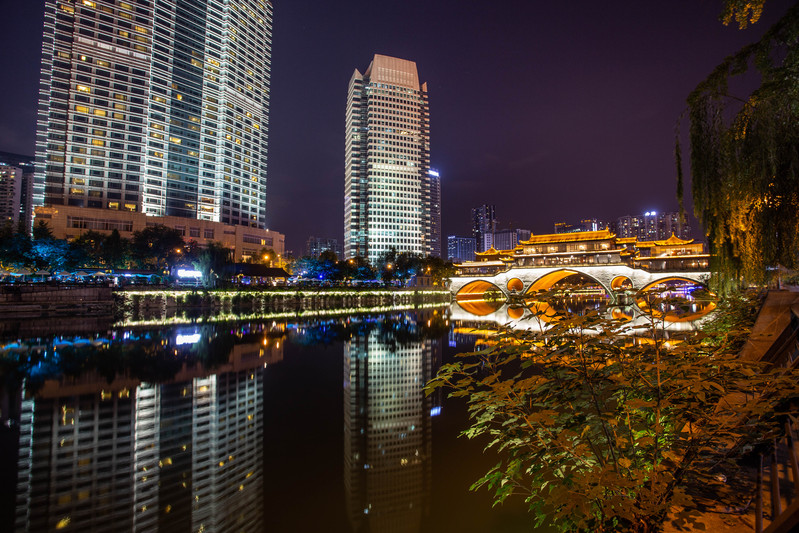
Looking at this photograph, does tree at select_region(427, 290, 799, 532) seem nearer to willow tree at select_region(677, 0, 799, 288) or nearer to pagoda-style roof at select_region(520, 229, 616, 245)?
willow tree at select_region(677, 0, 799, 288)

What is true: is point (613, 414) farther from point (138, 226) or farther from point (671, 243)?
point (138, 226)

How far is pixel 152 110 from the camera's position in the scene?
7750 centimetres

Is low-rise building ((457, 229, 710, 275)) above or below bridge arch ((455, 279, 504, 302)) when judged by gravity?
above

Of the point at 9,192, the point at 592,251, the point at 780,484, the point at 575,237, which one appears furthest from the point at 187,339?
the point at 9,192

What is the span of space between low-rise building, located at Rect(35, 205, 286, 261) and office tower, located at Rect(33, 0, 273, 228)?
5.75 meters

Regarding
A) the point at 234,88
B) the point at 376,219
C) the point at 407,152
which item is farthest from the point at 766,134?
the point at 407,152

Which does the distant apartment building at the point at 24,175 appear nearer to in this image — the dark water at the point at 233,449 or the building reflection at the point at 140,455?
the dark water at the point at 233,449

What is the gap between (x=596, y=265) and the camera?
57.0 m

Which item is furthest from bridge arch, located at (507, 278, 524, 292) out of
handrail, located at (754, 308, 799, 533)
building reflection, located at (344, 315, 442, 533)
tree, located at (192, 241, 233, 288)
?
handrail, located at (754, 308, 799, 533)

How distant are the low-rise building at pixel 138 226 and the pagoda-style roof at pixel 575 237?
55.8m

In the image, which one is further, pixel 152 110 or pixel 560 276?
pixel 152 110

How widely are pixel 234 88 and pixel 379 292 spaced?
63.8m

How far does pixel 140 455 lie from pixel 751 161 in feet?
38.6

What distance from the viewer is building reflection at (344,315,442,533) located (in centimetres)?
596
